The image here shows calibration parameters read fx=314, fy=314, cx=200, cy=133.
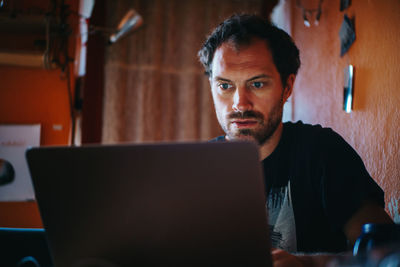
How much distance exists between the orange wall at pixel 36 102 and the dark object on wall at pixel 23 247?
4.50 ft

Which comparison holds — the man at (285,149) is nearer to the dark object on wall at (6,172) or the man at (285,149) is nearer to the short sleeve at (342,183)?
the short sleeve at (342,183)

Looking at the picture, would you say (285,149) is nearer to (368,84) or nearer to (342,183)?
(342,183)

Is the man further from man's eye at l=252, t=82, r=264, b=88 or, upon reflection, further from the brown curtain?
the brown curtain

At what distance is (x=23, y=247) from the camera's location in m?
0.71

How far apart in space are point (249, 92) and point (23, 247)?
88cm

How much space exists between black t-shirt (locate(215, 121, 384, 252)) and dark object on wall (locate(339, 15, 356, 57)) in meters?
0.42

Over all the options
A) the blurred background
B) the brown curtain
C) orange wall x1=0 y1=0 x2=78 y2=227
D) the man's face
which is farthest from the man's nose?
the brown curtain

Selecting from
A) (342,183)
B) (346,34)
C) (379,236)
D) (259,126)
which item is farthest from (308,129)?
(379,236)

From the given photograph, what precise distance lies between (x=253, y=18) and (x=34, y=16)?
1.36m

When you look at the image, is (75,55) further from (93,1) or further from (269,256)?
(269,256)

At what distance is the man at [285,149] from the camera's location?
35.1 inches

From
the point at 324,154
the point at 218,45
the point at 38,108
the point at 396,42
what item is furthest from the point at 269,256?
the point at 38,108

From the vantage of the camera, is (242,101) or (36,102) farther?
(36,102)

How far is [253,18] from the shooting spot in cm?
134
